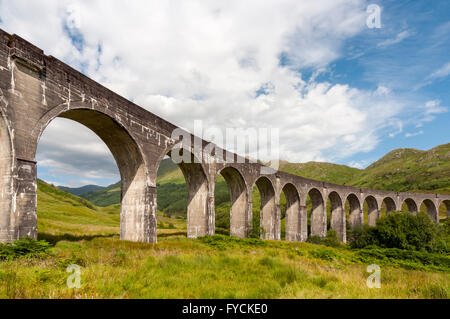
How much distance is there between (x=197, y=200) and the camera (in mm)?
20328

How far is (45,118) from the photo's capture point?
9.98 meters

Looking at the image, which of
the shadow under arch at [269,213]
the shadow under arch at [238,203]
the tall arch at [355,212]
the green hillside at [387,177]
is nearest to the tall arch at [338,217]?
the tall arch at [355,212]

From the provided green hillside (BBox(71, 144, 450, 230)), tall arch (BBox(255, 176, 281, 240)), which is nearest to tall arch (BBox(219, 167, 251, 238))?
tall arch (BBox(255, 176, 281, 240))

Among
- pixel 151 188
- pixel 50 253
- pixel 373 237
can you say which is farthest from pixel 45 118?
pixel 373 237

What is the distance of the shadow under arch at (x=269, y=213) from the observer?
27484mm

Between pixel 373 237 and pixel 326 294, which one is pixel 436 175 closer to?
pixel 373 237

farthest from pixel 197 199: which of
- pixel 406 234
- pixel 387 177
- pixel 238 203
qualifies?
pixel 387 177

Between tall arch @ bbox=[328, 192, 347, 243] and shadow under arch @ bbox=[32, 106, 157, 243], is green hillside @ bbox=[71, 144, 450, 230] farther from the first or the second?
shadow under arch @ bbox=[32, 106, 157, 243]

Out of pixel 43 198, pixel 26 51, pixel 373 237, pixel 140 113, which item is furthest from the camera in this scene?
pixel 43 198

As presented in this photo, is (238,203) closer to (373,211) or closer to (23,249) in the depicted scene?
(23,249)

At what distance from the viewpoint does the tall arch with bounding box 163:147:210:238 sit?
19.8 m

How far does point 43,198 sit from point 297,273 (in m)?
36.7

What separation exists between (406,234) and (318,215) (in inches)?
434

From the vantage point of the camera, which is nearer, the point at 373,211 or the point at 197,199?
the point at 197,199
